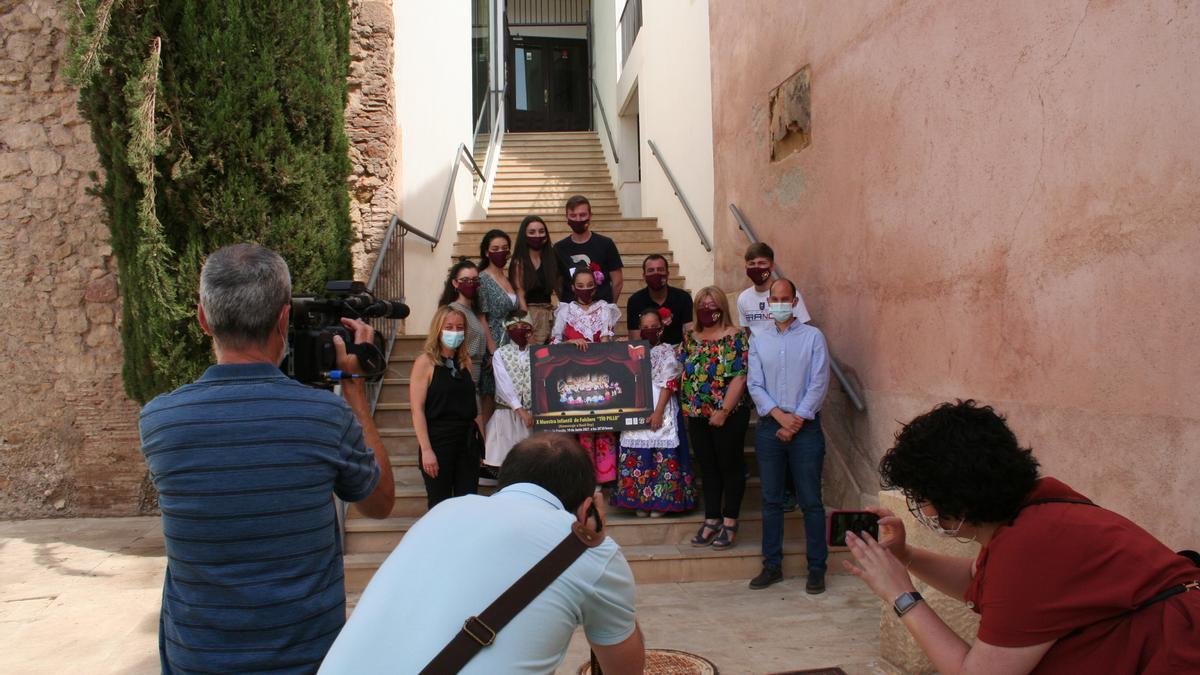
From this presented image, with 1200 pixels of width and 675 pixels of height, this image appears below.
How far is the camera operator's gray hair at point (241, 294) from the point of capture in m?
1.93

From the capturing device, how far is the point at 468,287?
5984mm

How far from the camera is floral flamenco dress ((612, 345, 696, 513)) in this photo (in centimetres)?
594

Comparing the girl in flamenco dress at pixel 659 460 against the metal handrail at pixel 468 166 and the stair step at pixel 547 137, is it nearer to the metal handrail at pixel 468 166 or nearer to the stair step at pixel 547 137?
the metal handrail at pixel 468 166

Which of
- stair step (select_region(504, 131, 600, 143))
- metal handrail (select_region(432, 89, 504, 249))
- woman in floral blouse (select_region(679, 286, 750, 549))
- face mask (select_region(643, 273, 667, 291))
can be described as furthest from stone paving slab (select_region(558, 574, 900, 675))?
stair step (select_region(504, 131, 600, 143))

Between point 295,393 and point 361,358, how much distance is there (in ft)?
1.27

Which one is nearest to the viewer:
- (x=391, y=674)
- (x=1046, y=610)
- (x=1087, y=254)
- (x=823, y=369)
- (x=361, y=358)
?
(x=391, y=674)

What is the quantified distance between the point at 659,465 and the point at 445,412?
1.45m

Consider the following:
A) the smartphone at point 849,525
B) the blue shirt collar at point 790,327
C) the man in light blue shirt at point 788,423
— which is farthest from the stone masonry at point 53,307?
the smartphone at point 849,525

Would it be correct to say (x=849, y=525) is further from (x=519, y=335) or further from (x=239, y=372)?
(x=519, y=335)

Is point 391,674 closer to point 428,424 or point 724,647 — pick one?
point 724,647

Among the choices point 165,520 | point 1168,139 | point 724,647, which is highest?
point 1168,139

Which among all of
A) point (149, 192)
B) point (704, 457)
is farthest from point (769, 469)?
point (149, 192)

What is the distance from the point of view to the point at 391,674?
1672 millimetres

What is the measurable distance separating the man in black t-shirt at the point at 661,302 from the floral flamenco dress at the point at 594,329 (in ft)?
0.75
